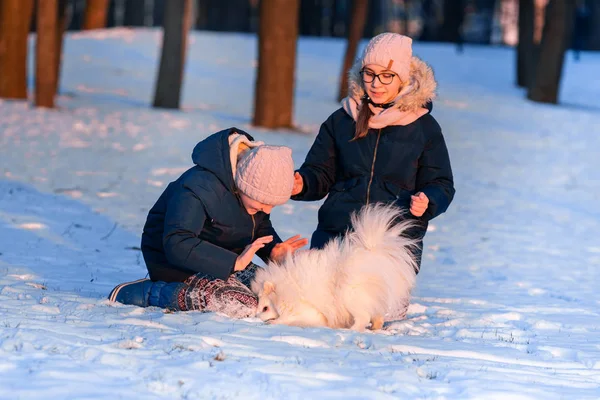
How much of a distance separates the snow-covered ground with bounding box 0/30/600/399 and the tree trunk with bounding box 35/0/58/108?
46 centimetres

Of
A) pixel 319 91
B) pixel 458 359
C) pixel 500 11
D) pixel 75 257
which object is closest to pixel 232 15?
pixel 500 11

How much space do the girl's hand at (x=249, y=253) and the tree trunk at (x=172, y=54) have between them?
531 inches

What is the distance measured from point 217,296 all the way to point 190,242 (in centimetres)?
36

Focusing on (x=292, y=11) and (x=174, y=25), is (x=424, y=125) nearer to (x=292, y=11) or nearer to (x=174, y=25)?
(x=292, y=11)

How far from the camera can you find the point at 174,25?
18203 mm

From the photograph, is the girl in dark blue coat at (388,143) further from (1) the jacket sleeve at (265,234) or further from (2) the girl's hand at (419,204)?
(1) the jacket sleeve at (265,234)

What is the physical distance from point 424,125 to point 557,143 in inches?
472

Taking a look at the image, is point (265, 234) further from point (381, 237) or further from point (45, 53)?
point (45, 53)

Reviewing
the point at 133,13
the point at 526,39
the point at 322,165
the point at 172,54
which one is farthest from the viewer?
the point at 133,13

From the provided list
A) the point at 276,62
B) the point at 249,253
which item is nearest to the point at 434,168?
the point at 249,253

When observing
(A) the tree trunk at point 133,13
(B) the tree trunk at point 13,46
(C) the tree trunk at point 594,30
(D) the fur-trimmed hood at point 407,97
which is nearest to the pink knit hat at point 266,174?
(D) the fur-trimmed hood at point 407,97

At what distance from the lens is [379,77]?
19.2 ft

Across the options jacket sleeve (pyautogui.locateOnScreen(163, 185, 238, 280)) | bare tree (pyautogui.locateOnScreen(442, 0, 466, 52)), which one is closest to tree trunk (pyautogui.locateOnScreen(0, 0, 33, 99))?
jacket sleeve (pyautogui.locateOnScreen(163, 185, 238, 280))

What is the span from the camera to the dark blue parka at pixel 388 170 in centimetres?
584
